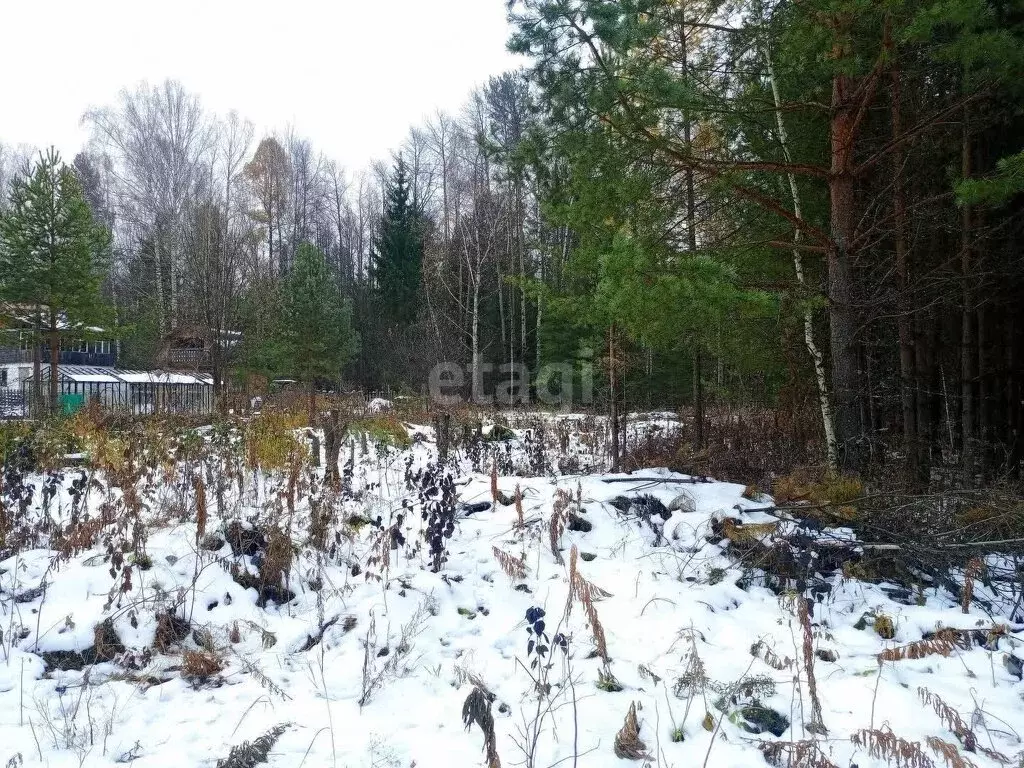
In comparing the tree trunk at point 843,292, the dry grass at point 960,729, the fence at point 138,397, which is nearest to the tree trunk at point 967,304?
the tree trunk at point 843,292

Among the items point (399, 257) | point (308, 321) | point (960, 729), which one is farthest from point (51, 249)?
point (960, 729)

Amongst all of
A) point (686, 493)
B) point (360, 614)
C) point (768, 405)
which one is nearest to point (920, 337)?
point (768, 405)

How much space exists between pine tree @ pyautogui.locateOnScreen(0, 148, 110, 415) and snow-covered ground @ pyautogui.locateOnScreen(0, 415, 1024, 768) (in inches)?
643

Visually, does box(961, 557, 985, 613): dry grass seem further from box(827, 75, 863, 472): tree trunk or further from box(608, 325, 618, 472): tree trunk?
box(608, 325, 618, 472): tree trunk

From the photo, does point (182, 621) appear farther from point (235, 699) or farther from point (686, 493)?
point (686, 493)

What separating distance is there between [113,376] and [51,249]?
9420 mm

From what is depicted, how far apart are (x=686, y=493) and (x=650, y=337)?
157cm

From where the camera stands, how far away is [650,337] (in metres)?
5.91

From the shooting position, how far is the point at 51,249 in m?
17.0

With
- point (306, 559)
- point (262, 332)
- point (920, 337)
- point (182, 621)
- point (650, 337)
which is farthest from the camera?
point (262, 332)

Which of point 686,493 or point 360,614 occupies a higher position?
point 686,493

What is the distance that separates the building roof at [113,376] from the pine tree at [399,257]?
30.5 feet

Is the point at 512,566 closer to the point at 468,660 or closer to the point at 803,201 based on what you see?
the point at 468,660

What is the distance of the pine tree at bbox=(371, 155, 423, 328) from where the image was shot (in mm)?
29281
